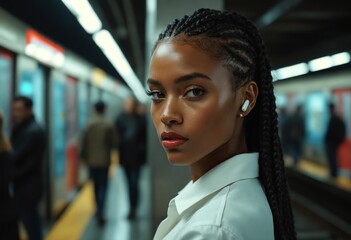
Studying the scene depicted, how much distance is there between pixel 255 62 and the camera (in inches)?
40.7

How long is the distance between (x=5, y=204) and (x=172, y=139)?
2.56m

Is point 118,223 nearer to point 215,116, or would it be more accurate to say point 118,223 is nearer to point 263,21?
point 215,116

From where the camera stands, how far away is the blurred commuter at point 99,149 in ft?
18.6

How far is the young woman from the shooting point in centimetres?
90

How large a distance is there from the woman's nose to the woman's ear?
17cm

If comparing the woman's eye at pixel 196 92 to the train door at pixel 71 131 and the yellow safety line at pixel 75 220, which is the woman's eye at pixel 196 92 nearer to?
the yellow safety line at pixel 75 220

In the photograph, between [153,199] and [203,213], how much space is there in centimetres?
179

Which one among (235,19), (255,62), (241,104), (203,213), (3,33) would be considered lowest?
(203,213)

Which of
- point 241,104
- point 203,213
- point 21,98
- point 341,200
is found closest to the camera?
point 203,213

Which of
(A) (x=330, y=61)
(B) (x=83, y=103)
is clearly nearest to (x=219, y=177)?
(A) (x=330, y=61)

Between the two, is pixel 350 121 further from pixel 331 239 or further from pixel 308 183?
pixel 331 239

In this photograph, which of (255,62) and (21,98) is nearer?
(255,62)

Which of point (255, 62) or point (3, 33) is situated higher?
point (3, 33)

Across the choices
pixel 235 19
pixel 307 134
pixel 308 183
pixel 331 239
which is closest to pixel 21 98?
pixel 235 19
